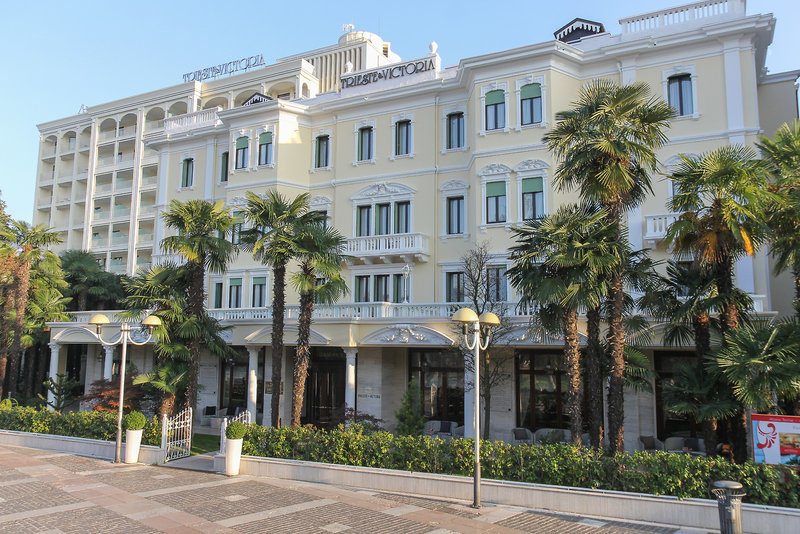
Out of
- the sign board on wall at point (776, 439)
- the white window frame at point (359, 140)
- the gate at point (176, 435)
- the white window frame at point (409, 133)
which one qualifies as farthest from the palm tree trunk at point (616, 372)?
the white window frame at point (359, 140)

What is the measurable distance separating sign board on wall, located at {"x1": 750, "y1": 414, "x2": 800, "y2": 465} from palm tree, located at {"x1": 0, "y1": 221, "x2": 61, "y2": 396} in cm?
2967

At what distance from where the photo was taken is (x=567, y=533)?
11.2m

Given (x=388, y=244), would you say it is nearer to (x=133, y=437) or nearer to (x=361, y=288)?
(x=361, y=288)

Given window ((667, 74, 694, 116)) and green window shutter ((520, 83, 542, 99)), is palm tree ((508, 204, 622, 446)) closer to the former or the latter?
green window shutter ((520, 83, 542, 99))

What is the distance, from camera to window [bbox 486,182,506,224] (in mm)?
24156

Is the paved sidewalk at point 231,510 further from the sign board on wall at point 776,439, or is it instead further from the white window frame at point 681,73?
the white window frame at point 681,73

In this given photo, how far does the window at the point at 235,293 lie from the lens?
2997cm

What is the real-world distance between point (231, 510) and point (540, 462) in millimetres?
6809

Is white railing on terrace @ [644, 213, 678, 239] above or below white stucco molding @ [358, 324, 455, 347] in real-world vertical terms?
above

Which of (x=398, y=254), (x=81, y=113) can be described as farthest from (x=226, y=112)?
(x=81, y=113)

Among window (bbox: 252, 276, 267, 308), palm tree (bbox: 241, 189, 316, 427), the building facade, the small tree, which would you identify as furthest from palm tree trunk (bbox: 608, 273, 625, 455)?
window (bbox: 252, 276, 267, 308)

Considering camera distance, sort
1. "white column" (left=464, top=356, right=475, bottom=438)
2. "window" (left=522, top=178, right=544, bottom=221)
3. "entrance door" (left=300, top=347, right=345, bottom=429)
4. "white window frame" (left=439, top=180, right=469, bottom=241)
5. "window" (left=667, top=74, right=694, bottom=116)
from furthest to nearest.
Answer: "entrance door" (left=300, top=347, right=345, bottom=429), "white window frame" (left=439, top=180, right=469, bottom=241), "window" (left=522, top=178, right=544, bottom=221), "window" (left=667, top=74, right=694, bottom=116), "white column" (left=464, top=356, right=475, bottom=438)

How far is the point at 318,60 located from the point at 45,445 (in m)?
33.6

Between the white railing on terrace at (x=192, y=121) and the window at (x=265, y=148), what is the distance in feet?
16.4
